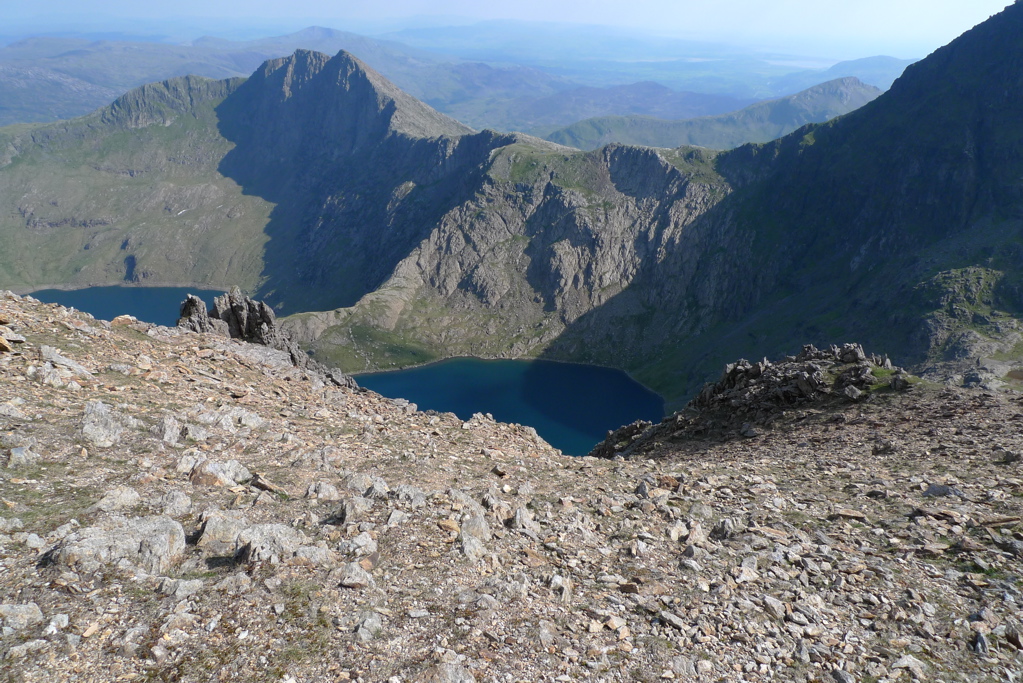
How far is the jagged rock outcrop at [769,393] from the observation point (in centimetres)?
3334

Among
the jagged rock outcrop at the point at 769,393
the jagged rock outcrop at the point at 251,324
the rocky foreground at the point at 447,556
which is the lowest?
the jagged rock outcrop at the point at 251,324

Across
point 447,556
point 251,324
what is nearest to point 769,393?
point 447,556

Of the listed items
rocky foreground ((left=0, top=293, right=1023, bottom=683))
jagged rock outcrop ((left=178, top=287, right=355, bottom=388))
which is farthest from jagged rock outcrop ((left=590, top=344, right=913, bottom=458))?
jagged rock outcrop ((left=178, top=287, right=355, bottom=388))

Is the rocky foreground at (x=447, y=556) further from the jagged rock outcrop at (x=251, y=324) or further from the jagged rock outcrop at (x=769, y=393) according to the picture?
the jagged rock outcrop at (x=251, y=324)

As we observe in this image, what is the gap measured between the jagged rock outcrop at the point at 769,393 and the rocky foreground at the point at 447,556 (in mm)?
10126

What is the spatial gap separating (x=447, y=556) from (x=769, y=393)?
28556mm

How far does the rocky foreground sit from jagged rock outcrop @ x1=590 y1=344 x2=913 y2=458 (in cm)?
1013

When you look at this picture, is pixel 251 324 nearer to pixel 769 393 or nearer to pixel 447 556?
pixel 769 393

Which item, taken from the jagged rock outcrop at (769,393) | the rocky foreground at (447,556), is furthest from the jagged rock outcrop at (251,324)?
the jagged rock outcrop at (769,393)

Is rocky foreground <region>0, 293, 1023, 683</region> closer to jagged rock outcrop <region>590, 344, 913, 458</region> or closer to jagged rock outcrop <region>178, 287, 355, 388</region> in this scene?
jagged rock outcrop <region>590, 344, 913, 458</region>

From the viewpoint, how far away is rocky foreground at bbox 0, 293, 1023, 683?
10.1 metres

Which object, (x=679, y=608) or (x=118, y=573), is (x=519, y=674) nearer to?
(x=679, y=608)

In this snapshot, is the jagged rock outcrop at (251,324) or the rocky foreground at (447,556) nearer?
the rocky foreground at (447,556)

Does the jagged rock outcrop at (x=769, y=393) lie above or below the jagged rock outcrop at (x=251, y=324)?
above
